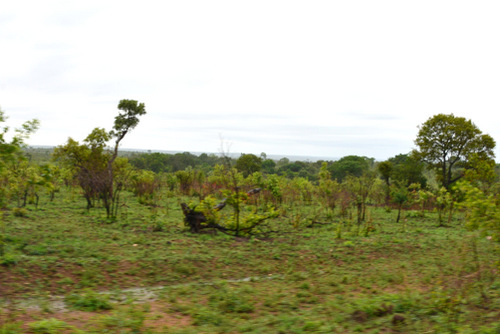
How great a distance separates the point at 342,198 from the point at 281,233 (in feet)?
18.8

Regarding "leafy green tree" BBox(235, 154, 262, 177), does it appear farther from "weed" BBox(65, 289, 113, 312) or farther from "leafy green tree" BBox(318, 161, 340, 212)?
"weed" BBox(65, 289, 113, 312)

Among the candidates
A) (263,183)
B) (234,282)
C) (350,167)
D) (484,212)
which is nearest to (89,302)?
(234,282)

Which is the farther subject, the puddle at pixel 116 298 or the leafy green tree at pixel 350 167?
the leafy green tree at pixel 350 167

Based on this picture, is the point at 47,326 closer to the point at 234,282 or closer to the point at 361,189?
the point at 234,282

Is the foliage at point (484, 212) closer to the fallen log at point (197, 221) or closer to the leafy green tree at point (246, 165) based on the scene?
the fallen log at point (197, 221)

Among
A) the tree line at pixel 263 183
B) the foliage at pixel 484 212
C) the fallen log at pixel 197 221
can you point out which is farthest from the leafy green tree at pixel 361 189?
the foliage at pixel 484 212

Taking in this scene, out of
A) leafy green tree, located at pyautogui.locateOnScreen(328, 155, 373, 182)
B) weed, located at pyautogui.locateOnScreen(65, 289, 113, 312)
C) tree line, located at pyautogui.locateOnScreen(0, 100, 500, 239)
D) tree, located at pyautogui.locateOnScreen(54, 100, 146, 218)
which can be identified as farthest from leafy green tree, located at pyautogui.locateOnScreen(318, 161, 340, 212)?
leafy green tree, located at pyautogui.locateOnScreen(328, 155, 373, 182)

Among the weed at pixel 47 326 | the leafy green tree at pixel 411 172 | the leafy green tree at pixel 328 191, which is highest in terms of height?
the leafy green tree at pixel 411 172

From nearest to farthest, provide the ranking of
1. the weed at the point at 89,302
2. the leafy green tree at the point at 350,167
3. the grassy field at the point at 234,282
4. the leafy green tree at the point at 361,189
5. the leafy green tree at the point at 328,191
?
the grassy field at the point at 234,282, the weed at the point at 89,302, the leafy green tree at the point at 361,189, the leafy green tree at the point at 328,191, the leafy green tree at the point at 350,167

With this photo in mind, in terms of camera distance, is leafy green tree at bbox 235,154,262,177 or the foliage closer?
the foliage

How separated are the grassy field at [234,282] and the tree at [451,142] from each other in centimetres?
1367

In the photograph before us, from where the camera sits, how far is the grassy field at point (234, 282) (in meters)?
4.58

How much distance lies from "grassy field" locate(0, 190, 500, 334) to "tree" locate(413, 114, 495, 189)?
13669mm

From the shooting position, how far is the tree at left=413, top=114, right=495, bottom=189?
22.5m
